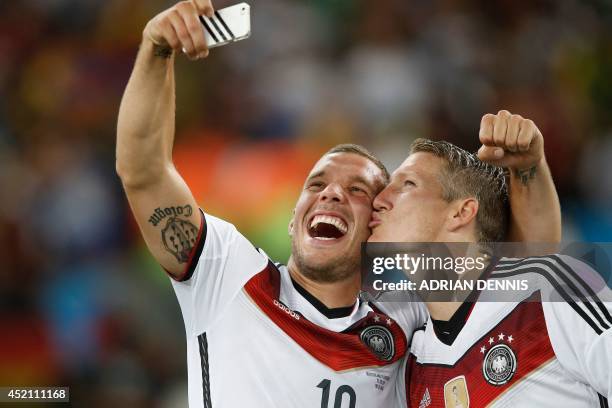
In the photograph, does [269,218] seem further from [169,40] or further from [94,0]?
[169,40]

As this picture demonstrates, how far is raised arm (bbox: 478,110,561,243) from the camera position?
222 centimetres

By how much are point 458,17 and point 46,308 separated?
3.17 meters

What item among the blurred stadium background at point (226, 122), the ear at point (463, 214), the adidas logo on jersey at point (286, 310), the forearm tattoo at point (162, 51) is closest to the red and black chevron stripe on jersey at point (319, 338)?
the adidas logo on jersey at point (286, 310)

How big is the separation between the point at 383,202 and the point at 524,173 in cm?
49

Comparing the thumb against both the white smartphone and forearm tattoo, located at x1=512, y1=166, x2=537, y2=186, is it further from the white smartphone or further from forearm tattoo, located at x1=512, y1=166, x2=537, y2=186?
the white smartphone

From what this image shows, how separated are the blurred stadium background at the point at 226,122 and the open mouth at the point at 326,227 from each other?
4.96 ft

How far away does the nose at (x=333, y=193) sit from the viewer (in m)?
2.75

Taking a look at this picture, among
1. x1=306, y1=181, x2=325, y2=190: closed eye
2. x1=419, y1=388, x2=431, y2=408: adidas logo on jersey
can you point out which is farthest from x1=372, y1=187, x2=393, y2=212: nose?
x1=419, y1=388, x2=431, y2=408: adidas logo on jersey

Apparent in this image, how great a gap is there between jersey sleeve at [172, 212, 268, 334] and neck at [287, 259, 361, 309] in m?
0.27

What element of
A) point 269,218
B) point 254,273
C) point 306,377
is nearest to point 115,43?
point 269,218

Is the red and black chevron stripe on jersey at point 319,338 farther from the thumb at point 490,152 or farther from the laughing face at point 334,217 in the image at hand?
the thumb at point 490,152

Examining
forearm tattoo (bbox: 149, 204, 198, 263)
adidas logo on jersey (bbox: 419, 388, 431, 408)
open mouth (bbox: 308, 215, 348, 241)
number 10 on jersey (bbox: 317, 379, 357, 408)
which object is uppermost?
open mouth (bbox: 308, 215, 348, 241)

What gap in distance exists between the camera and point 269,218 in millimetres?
4414

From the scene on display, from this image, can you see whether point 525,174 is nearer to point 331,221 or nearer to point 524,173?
point 524,173
